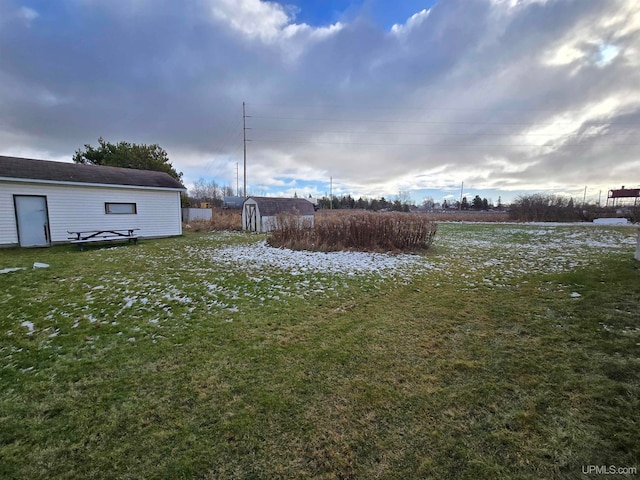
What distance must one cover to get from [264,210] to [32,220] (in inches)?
419

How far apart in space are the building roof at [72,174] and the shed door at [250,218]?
185 inches

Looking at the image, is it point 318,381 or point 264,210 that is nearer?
point 318,381

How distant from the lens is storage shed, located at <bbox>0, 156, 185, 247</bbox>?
10023 mm

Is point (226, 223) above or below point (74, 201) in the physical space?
below

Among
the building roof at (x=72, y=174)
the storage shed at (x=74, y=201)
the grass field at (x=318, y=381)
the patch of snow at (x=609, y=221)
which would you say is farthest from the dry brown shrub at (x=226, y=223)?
the patch of snow at (x=609, y=221)

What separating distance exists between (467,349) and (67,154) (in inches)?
1182

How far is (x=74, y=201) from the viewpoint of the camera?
1130 cm

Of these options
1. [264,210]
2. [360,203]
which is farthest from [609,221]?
[360,203]

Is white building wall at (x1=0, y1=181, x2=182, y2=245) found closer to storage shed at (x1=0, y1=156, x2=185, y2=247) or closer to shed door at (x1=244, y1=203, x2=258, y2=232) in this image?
storage shed at (x1=0, y1=156, x2=185, y2=247)

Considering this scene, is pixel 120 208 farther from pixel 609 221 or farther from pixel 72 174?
pixel 609 221

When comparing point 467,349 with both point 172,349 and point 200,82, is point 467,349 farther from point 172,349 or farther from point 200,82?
point 200,82

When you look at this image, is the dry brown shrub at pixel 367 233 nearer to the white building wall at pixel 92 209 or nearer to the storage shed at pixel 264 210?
the storage shed at pixel 264 210

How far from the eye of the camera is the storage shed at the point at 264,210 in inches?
688

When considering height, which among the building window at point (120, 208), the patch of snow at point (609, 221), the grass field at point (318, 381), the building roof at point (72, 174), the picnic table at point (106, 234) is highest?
the building roof at point (72, 174)
